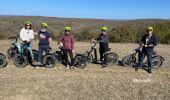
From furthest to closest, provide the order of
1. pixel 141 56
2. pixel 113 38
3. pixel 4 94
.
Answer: pixel 113 38 < pixel 141 56 < pixel 4 94

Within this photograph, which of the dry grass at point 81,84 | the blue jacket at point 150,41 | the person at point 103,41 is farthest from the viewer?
the person at point 103,41

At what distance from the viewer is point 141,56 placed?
15.7 m

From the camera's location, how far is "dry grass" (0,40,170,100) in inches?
497

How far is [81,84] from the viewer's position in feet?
44.2

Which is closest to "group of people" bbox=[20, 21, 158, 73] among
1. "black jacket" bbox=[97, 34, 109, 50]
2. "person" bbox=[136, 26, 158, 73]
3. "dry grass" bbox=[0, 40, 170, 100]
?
"person" bbox=[136, 26, 158, 73]

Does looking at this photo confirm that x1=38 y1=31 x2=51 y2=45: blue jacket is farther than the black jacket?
No

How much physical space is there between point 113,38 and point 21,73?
18.8 m

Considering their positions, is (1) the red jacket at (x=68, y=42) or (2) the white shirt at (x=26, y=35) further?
(2) the white shirt at (x=26, y=35)

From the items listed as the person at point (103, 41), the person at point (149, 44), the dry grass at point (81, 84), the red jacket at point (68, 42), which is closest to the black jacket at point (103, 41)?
the person at point (103, 41)

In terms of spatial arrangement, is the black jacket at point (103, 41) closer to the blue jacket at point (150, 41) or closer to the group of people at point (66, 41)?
the group of people at point (66, 41)

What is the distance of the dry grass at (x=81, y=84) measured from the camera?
1263 centimetres

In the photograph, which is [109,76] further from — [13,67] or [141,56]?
[13,67]

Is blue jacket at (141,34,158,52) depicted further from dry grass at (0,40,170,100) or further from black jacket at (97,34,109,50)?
black jacket at (97,34,109,50)

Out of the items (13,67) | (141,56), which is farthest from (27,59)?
(141,56)
